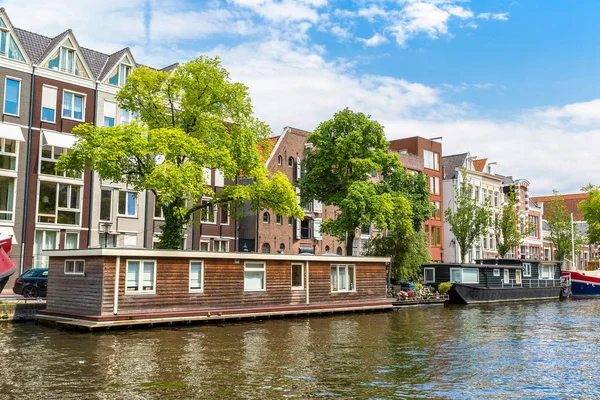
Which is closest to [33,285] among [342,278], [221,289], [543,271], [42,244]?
[42,244]

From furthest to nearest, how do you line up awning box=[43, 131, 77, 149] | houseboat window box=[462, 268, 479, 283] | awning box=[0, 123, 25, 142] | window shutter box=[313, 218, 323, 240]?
window shutter box=[313, 218, 323, 240] < houseboat window box=[462, 268, 479, 283] < awning box=[43, 131, 77, 149] < awning box=[0, 123, 25, 142]

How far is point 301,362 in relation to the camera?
1939cm

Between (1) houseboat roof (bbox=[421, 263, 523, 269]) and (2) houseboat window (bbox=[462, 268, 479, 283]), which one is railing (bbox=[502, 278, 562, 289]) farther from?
(2) houseboat window (bbox=[462, 268, 479, 283])

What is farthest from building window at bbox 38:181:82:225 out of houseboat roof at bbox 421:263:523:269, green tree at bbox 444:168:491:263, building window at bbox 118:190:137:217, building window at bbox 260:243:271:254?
green tree at bbox 444:168:491:263

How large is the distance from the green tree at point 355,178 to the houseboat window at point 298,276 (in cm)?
864

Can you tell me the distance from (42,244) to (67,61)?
43.7 ft

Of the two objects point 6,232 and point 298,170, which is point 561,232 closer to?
point 298,170

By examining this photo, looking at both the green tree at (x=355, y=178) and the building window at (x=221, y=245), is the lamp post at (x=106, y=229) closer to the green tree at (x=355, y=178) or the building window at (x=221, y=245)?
the building window at (x=221, y=245)

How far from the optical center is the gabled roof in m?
80.0

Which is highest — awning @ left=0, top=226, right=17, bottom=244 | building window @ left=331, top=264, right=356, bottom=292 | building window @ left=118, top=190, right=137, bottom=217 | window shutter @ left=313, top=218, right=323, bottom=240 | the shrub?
building window @ left=118, top=190, right=137, bottom=217

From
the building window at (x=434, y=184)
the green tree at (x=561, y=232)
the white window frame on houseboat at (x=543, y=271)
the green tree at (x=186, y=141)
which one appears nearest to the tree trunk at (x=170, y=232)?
the green tree at (x=186, y=141)

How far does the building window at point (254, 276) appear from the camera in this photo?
33.3 meters

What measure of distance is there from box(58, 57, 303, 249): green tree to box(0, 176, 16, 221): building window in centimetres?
1112

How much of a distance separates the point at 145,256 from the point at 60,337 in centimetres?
538
